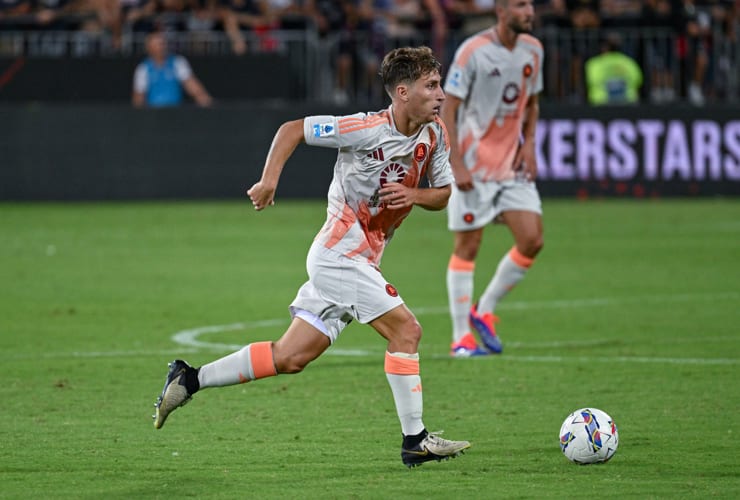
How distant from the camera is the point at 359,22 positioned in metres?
22.7

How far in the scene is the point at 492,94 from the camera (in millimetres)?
9891

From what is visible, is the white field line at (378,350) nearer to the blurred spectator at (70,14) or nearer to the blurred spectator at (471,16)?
the blurred spectator at (471,16)

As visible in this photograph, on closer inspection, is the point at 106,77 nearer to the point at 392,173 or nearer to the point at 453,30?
the point at 453,30

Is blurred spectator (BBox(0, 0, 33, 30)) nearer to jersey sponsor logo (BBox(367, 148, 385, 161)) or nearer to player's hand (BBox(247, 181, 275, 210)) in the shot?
jersey sponsor logo (BBox(367, 148, 385, 161))

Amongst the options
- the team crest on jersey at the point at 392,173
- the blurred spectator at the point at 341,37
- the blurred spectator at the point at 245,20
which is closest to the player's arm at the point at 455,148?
the team crest on jersey at the point at 392,173

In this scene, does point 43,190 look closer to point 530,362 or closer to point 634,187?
point 634,187

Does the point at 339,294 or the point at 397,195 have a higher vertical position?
the point at 397,195

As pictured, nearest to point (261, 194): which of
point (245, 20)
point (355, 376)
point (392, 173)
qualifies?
point (392, 173)

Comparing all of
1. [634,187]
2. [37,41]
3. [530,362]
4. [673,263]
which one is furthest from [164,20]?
[530,362]

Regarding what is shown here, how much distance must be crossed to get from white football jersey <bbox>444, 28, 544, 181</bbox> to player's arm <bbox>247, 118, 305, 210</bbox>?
11.7 ft

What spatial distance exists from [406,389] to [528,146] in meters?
4.03

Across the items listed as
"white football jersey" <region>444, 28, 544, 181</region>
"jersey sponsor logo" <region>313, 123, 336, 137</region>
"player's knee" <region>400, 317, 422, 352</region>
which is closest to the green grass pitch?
"player's knee" <region>400, 317, 422, 352</region>

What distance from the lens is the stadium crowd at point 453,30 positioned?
22.2m

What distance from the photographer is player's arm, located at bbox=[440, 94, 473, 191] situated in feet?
31.8
